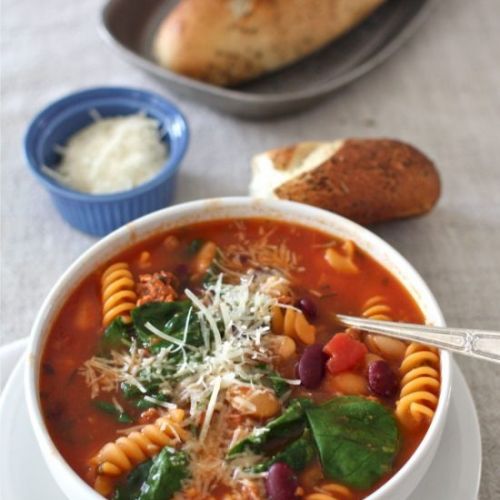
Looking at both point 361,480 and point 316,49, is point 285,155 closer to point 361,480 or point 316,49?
point 316,49

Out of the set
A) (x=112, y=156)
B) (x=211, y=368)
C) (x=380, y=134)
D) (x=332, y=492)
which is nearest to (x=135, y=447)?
(x=211, y=368)

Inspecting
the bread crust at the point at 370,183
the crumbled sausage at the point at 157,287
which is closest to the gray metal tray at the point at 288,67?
the bread crust at the point at 370,183

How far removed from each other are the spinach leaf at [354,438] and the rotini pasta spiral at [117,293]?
65 cm

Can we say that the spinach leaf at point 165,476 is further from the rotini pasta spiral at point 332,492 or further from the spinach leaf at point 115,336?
the spinach leaf at point 115,336

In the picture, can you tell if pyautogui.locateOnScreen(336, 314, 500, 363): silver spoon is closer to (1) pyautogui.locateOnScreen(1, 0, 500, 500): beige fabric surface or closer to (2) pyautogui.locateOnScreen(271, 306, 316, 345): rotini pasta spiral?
(2) pyautogui.locateOnScreen(271, 306, 316, 345): rotini pasta spiral

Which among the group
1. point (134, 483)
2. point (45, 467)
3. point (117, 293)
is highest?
point (117, 293)

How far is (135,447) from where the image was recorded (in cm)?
201

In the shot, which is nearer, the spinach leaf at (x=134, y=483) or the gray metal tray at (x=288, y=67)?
the spinach leaf at (x=134, y=483)

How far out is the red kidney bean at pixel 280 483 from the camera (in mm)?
1900

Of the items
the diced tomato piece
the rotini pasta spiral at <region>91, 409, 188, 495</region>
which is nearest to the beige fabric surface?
the diced tomato piece

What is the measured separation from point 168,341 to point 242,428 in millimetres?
356

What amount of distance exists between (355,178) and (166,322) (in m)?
0.99

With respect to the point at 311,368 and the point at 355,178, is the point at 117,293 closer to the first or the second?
the point at 311,368

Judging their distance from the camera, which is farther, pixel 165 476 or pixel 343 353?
pixel 343 353
